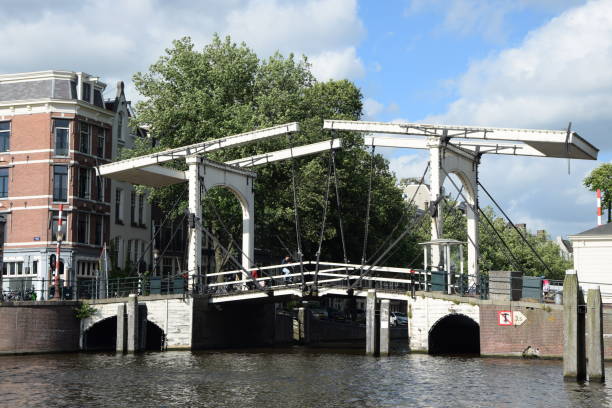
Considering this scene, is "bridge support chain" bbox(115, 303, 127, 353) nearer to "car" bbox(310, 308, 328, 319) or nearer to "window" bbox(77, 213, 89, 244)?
"window" bbox(77, 213, 89, 244)

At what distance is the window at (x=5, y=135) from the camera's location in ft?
148

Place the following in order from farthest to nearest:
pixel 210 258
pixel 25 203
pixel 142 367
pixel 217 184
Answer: pixel 210 258, pixel 25 203, pixel 217 184, pixel 142 367

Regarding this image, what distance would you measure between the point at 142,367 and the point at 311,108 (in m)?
20.4

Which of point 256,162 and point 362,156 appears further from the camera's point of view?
point 362,156

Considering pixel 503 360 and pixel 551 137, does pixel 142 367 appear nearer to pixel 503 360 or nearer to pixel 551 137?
pixel 503 360

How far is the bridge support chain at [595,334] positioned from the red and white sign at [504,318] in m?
7.20

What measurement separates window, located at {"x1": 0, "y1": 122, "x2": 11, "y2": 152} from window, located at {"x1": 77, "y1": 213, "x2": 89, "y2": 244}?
15.5 feet

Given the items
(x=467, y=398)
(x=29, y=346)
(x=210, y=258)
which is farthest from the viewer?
(x=210, y=258)

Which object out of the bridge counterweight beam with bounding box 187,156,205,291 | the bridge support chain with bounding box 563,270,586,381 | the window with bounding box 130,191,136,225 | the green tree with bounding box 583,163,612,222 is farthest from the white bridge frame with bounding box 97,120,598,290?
the green tree with bounding box 583,163,612,222

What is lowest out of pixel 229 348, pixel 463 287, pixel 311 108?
pixel 229 348

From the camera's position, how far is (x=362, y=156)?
1864 inches

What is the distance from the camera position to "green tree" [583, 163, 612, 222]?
5678cm

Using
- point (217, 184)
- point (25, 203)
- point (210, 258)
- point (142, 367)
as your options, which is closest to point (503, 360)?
point (142, 367)

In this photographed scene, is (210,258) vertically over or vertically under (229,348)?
over
